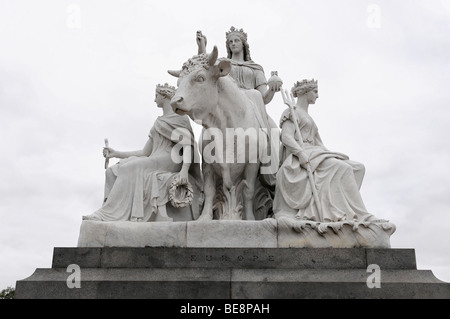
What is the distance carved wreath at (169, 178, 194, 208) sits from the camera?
9547 millimetres

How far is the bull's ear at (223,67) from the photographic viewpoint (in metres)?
9.51

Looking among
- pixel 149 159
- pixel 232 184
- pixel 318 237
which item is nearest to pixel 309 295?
pixel 318 237

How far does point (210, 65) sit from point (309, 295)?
4.82 m

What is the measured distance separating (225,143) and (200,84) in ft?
4.29

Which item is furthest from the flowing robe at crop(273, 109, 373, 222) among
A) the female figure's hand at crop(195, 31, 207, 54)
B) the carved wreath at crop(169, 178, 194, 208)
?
the female figure's hand at crop(195, 31, 207, 54)

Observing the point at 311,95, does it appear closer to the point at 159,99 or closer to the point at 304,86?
the point at 304,86

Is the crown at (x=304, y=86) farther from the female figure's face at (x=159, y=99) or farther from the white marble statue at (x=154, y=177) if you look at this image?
the female figure's face at (x=159, y=99)

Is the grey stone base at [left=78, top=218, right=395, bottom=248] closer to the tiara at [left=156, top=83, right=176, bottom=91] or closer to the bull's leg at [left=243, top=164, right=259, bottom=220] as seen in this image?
the bull's leg at [left=243, top=164, right=259, bottom=220]

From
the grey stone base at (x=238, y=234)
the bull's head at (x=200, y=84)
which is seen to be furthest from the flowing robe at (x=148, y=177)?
the bull's head at (x=200, y=84)

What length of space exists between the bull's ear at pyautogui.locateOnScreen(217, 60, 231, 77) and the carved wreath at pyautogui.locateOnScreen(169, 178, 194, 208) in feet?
7.69
